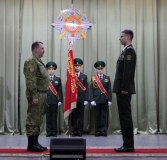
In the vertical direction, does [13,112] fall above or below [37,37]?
below

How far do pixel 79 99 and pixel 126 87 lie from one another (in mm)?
2029

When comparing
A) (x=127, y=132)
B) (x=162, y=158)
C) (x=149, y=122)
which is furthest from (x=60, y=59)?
(x=162, y=158)

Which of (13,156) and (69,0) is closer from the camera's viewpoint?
(13,156)

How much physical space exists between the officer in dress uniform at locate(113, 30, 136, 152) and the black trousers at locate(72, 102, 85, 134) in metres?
1.88

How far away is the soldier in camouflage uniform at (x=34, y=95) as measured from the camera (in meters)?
2.85

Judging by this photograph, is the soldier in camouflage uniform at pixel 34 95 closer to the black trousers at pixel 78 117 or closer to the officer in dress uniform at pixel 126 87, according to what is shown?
the officer in dress uniform at pixel 126 87

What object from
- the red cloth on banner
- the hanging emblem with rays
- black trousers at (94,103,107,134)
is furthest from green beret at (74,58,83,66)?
black trousers at (94,103,107,134)

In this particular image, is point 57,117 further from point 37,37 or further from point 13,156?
point 13,156

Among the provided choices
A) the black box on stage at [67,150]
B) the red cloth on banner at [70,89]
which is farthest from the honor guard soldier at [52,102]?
the black box on stage at [67,150]

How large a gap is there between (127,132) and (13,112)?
9.39 ft

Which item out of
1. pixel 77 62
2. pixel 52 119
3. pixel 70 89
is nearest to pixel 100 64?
pixel 77 62

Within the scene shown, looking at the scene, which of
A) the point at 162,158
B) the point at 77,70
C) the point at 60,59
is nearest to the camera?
the point at 162,158

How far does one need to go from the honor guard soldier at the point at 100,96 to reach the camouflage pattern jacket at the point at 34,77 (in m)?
1.83

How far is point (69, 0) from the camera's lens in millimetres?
5141
